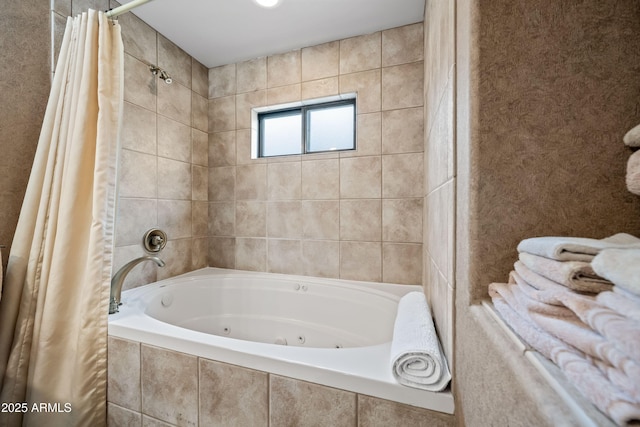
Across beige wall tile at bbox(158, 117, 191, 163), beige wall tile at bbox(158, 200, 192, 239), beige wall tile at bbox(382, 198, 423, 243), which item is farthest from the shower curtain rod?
beige wall tile at bbox(382, 198, 423, 243)

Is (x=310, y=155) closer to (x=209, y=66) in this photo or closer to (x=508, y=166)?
(x=209, y=66)

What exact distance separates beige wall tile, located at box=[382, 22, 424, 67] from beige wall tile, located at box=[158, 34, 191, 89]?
145 cm

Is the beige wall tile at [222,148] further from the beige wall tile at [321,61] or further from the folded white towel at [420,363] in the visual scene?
the folded white towel at [420,363]

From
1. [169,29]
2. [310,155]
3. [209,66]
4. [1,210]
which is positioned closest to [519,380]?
[310,155]

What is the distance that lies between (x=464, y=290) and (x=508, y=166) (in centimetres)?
26

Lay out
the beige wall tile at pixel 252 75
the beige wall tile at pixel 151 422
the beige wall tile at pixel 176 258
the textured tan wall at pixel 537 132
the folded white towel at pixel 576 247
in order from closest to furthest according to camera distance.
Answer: the folded white towel at pixel 576 247
the textured tan wall at pixel 537 132
the beige wall tile at pixel 151 422
the beige wall tile at pixel 176 258
the beige wall tile at pixel 252 75

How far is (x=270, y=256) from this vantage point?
1.84m

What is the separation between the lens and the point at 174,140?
1735 mm

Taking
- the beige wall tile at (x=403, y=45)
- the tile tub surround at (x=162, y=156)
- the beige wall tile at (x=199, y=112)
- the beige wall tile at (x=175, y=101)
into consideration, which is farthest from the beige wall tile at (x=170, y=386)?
the beige wall tile at (x=403, y=45)

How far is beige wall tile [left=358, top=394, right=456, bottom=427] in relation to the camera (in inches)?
23.2

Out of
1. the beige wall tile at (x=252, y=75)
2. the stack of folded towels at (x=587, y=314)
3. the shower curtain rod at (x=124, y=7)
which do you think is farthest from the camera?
the beige wall tile at (x=252, y=75)

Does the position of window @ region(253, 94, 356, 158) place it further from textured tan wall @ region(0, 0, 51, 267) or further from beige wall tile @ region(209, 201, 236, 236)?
textured tan wall @ region(0, 0, 51, 267)

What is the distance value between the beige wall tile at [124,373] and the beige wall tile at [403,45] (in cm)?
200

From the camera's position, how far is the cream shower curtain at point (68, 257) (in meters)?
0.96
